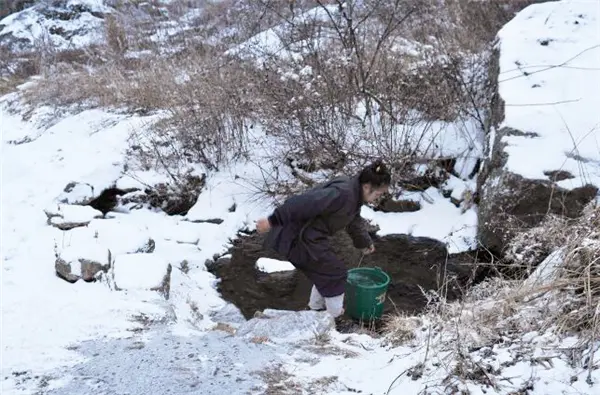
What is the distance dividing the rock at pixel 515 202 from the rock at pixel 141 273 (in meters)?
2.88

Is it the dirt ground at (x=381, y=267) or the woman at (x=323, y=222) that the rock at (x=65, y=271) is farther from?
the woman at (x=323, y=222)

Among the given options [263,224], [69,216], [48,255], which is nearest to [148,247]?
[48,255]

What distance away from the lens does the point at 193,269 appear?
532 centimetres

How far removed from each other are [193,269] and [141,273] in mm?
971

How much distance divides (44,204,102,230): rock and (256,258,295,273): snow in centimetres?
180

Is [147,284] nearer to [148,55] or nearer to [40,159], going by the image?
[40,159]

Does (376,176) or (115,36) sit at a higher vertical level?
(115,36)

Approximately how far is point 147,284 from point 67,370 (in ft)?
4.37

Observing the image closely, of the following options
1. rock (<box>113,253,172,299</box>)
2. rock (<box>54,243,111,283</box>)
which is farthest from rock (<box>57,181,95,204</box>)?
rock (<box>113,253,172,299</box>)

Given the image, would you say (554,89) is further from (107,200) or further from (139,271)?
(107,200)

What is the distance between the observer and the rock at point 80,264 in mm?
4336

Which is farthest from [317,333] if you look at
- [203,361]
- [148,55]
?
[148,55]

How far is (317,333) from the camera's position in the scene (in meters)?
3.48

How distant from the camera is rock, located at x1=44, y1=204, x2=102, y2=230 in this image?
5.41 m
